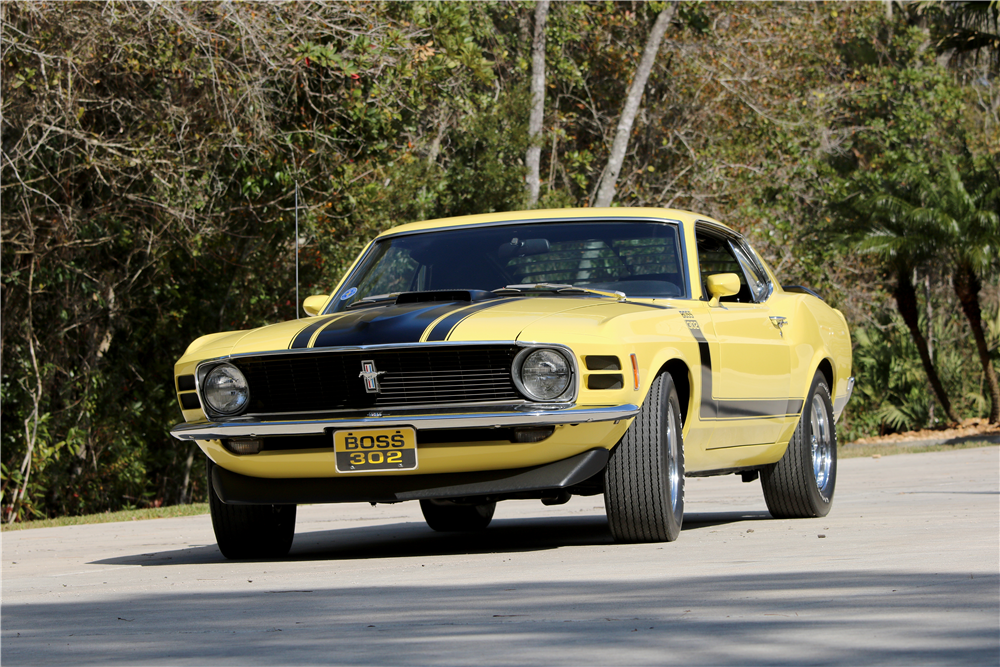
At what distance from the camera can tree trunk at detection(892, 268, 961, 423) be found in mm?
24141

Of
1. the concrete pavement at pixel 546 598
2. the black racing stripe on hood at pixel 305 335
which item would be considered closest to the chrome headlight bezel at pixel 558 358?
the concrete pavement at pixel 546 598

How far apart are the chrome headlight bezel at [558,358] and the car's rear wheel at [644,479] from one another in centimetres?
38

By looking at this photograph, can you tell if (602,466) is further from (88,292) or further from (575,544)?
(88,292)


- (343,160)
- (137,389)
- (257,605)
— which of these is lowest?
(137,389)

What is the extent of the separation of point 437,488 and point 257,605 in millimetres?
1369

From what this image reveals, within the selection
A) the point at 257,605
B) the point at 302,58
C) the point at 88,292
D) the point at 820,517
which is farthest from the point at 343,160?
the point at 257,605

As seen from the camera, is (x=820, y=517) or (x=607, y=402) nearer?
(x=607, y=402)

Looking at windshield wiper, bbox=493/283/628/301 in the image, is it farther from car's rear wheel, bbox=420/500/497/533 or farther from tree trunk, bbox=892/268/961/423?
tree trunk, bbox=892/268/961/423

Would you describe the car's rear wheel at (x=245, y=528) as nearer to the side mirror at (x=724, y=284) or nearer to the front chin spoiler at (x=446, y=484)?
the front chin spoiler at (x=446, y=484)

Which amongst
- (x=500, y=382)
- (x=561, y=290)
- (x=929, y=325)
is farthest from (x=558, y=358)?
(x=929, y=325)

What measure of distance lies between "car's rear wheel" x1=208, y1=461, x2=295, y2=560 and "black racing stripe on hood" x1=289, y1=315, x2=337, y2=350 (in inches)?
32.7

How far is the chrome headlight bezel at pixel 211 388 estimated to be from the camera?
A: 5832 millimetres

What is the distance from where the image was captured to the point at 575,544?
6195 millimetres

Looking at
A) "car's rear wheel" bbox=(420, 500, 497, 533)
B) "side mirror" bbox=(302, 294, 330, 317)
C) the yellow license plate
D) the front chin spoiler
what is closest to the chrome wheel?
"car's rear wheel" bbox=(420, 500, 497, 533)
